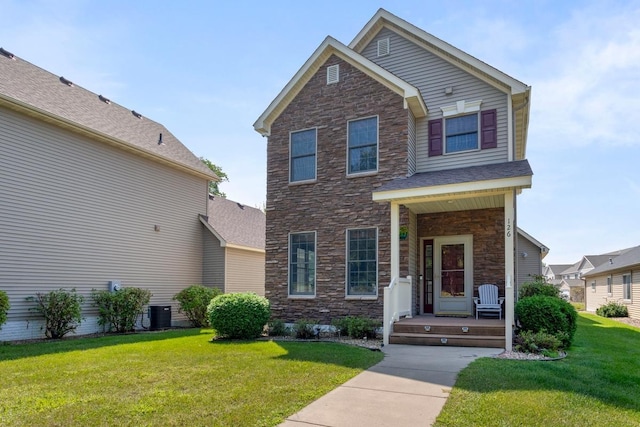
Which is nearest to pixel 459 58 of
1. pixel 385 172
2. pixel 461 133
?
pixel 461 133

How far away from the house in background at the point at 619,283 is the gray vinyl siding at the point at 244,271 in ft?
56.5

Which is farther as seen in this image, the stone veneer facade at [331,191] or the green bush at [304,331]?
the stone veneer facade at [331,191]

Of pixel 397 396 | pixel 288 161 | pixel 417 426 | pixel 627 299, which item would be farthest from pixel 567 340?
pixel 627 299

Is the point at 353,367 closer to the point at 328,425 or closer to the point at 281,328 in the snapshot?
the point at 328,425

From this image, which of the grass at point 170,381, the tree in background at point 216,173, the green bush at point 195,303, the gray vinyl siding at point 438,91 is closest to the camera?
the grass at point 170,381

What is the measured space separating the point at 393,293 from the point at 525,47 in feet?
21.6

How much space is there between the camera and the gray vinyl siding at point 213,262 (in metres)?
16.6

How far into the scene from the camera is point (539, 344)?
811 centimetres

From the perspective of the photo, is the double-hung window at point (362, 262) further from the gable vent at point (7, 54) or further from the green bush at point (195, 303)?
the gable vent at point (7, 54)

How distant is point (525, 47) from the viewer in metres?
10.5

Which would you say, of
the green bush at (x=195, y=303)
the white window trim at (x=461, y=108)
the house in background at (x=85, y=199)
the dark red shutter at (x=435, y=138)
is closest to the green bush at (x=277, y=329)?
the green bush at (x=195, y=303)

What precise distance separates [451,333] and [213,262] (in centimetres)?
1033

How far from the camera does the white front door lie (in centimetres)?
1113

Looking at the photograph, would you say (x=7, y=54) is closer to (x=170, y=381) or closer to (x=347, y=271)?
(x=347, y=271)
